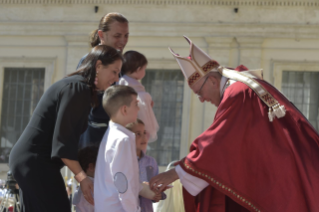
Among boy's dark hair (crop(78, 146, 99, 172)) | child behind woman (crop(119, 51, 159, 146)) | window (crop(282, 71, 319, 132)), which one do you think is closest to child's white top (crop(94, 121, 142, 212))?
boy's dark hair (crop(78, 146, 99, 172))

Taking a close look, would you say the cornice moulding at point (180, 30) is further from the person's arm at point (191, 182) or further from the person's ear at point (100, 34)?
the person's arm at point (191, 182)

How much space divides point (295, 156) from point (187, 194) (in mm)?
749

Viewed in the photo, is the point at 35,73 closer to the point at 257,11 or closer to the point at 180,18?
the point at 180,18

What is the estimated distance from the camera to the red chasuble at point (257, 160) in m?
3.34

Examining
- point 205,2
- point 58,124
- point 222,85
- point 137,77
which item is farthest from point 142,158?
point 205,2

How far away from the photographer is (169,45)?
13.9 meters

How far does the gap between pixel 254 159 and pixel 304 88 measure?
10652mm

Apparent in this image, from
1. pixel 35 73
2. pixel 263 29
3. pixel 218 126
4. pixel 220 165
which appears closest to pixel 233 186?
pixel 220 165

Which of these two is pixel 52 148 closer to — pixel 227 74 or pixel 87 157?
pixel 87 157

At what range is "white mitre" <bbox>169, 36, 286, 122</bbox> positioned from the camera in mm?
3410

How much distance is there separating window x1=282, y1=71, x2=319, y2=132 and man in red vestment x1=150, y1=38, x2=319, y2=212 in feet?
34.0

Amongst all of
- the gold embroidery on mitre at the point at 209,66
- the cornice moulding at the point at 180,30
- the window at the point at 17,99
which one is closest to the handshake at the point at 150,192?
the gold embroidery on mitre at the point at 209,66

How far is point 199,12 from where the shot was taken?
13.8m

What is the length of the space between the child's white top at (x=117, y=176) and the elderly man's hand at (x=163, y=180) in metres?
0.14
